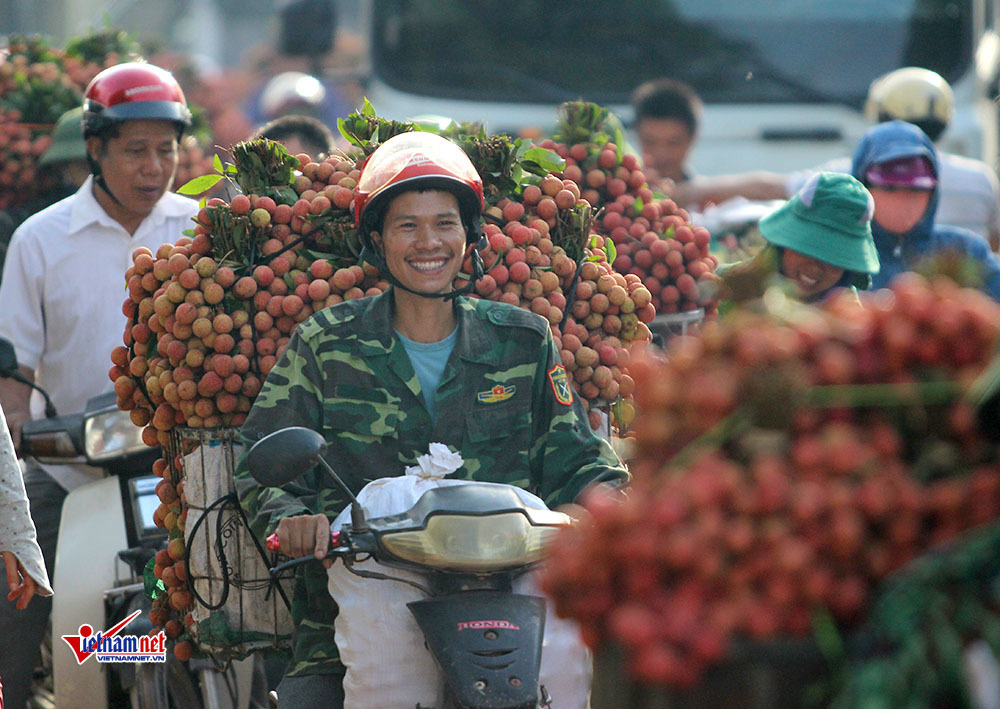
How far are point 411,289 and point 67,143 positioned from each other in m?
3.48

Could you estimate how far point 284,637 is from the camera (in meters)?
3.85

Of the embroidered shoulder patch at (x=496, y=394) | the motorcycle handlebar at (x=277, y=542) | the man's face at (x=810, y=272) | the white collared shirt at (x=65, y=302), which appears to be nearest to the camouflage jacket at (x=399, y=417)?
the embroidered shoulder patch at (x=496, y=394)

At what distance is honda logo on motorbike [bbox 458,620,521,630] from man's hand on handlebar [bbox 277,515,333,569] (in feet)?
1.24

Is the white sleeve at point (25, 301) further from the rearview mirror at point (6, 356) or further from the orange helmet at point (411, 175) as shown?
the orange helmet at point (411, 175)

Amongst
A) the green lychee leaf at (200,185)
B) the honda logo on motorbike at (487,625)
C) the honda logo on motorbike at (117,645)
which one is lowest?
the honda logo on motorbike at (117,645)

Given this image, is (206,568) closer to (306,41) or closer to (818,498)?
(818,498)

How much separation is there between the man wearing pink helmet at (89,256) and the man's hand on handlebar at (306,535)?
2.07m

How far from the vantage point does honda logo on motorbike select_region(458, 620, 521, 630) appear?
3.08 m

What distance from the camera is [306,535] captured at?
325 centimetres

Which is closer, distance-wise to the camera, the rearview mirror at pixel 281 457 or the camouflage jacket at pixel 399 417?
the rearview mirror at pixel 281 457

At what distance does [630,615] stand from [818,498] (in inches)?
11.0

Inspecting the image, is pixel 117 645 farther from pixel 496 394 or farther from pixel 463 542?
pixel 463 542

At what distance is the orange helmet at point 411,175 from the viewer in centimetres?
371

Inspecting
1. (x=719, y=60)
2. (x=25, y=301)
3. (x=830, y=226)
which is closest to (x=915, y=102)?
(x=719, y=60)
